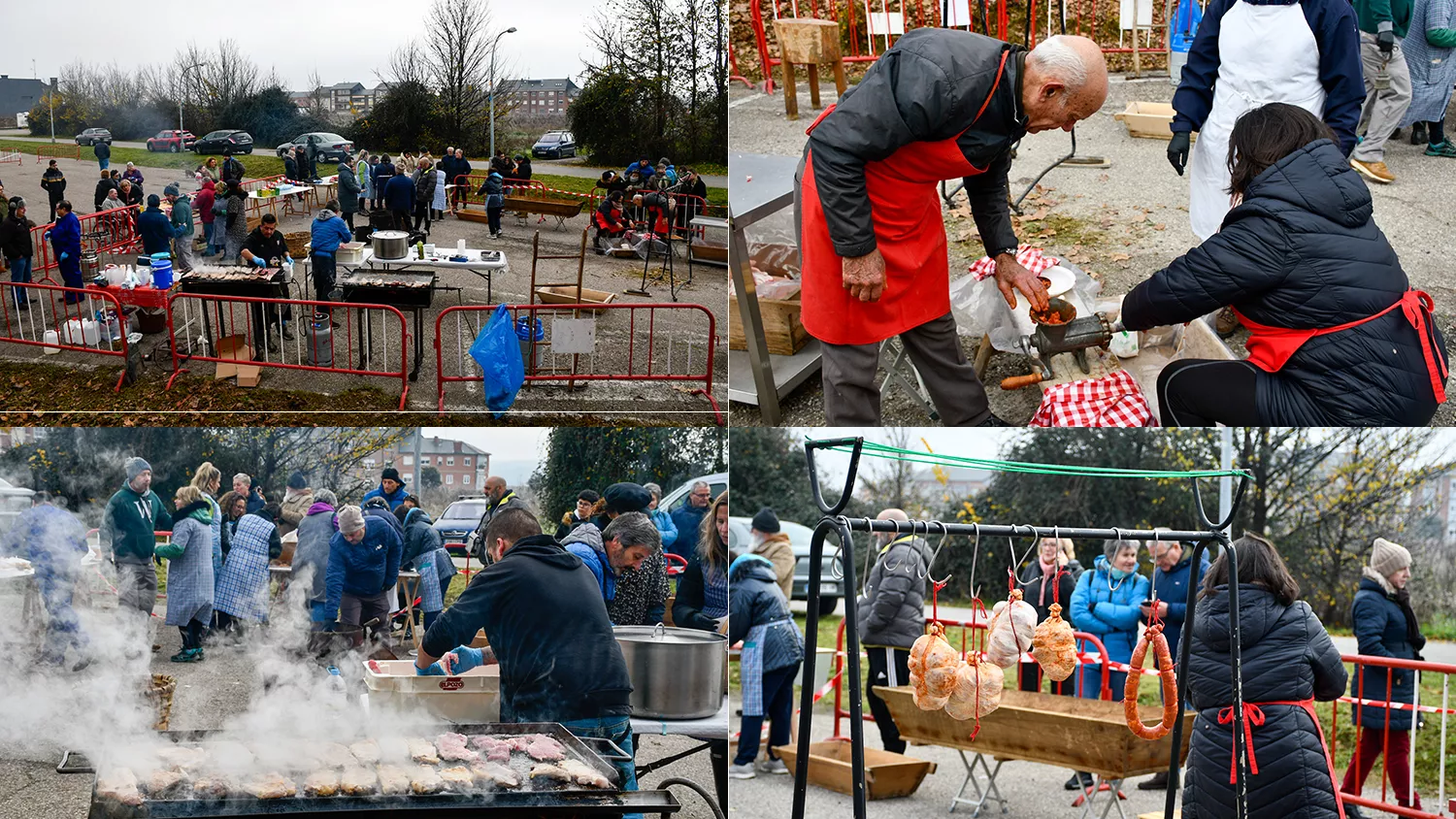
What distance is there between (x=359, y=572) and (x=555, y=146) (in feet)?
12.7

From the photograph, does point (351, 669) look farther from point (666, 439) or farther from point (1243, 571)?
point (1243, 571)

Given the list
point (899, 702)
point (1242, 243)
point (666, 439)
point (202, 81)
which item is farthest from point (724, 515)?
point (202, 81)

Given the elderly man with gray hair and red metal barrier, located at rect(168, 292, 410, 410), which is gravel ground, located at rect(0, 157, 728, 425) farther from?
the elderly man with gray hair

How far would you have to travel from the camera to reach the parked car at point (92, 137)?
7.15 m

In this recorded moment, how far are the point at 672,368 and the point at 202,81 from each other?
3.44 metres

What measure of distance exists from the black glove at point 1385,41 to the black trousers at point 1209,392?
4.92m

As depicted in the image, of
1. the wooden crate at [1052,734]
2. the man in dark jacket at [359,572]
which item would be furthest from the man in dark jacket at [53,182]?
the wooden crate at [1052,734]

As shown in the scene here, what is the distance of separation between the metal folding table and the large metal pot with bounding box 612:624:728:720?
1.17 meters

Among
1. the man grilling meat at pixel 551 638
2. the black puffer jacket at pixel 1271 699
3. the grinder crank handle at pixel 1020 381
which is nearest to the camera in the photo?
the black puffer jacket at pixel 1271 699

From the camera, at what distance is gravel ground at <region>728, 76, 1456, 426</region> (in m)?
5.45

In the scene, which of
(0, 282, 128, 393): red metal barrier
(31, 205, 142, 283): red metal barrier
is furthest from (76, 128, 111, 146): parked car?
(0, 282, 128, 393): red metal barrier

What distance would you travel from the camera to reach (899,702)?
205 inches

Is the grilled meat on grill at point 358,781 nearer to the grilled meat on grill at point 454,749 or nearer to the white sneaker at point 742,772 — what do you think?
the grilled meat on grill at point 454,749

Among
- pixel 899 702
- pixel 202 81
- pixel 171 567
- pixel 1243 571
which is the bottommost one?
Answer: pixel 899 702
